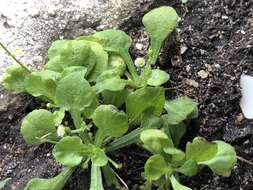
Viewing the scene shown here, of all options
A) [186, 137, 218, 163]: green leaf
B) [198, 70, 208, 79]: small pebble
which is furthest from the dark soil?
[186, 137, 218, 163]: green leaf

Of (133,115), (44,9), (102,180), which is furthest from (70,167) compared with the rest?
(44,9)

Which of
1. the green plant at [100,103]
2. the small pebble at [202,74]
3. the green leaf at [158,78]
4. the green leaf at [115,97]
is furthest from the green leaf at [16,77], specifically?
the small pebble at [202,74]

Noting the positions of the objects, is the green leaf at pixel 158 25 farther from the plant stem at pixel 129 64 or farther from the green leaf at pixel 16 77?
the green leaf at pixel 16 77

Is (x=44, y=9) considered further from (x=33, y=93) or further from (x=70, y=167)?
(x=70, y=167)

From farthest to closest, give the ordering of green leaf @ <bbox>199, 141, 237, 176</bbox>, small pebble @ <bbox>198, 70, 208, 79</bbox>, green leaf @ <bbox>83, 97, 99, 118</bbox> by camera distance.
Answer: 1. small pebble @ <bbox>198, 70, 208, 79</bbox>
2. green leaf @ <bbox>83, 97, 99, 118</bbox>
3. green leaf @ <bbox>199, 141, 237, 176</bbox>

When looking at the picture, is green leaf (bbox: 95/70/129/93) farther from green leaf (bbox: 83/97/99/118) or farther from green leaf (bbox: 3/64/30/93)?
green leaf (bbox: 3/64/30/93)

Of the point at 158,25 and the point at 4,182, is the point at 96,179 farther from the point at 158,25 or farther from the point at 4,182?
the point at 158,25

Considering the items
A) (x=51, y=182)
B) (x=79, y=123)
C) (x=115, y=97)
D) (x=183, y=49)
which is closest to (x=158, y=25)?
(x=183, y=49)
